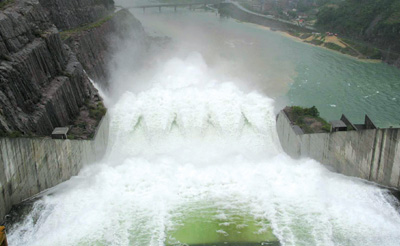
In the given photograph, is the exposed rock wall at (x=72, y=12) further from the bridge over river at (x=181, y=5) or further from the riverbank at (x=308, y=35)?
the bridge over river at (x=181, y=5)

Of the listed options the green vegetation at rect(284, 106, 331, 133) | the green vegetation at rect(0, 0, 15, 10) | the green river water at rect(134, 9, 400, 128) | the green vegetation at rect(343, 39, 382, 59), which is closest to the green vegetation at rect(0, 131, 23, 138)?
the green vegetation at rect(0, 0, 15, 10)

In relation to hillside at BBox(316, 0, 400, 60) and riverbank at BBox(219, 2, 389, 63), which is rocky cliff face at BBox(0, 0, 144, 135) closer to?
riverbank at BBox(219, 2, 389, 63)

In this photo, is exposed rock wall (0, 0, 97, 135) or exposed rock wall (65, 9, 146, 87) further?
exposed rock wall (65, 9, 146, 87)

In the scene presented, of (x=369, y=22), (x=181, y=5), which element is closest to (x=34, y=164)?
(x=369, y=22)

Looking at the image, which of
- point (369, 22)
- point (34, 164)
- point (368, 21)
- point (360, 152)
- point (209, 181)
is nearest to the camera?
point (34, 164)

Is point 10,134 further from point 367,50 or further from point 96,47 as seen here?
point 367,50

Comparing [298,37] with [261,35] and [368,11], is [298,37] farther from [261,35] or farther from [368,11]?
[368,11]
